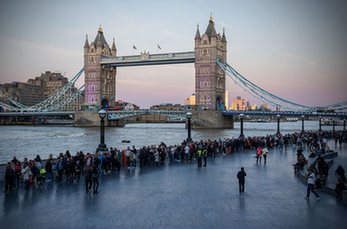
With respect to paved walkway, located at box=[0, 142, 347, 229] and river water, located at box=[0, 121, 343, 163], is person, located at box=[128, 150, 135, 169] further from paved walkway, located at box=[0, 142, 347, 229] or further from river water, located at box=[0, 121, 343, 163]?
river water, located at box=[0, 121, 343, 163]

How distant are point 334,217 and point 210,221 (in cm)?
354

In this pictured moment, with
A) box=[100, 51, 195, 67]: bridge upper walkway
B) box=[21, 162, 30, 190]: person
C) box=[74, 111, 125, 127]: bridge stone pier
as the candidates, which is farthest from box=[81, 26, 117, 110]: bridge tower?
box=[21, 162, 30, 190]: person

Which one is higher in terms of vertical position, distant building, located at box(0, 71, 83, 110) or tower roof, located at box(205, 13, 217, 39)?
tower roof, located at box(205, 13, 217, 39)

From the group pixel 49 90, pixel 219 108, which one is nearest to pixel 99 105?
pixel 219 108

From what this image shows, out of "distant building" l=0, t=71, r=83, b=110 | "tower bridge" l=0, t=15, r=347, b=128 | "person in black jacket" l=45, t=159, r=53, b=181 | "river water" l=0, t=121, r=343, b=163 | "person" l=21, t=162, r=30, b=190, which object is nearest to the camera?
"person" l=21, t=162, r=30, b=190

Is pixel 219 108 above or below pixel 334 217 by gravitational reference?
above

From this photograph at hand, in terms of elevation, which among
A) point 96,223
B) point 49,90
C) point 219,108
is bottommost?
point 96,223

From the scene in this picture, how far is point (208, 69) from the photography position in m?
81.0

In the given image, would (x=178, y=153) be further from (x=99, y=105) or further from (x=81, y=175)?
(x=99, y=105)

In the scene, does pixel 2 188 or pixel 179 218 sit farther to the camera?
pixel 2 188

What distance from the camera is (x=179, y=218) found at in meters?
9.32

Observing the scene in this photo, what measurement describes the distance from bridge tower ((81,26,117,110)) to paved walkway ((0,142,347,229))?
3251 inches

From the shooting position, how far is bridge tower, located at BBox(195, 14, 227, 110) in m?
80.7

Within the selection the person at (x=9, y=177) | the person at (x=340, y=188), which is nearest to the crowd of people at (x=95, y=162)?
the person at (x=9, y=177)
